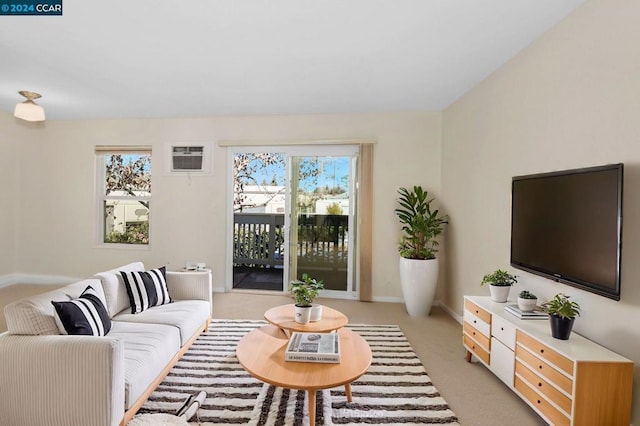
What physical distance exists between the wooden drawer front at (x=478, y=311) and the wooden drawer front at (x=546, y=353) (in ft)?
1.17

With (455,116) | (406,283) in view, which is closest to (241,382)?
(406,283)

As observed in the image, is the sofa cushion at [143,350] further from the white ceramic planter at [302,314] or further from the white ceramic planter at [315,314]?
the white ceramic planter at [315,314]

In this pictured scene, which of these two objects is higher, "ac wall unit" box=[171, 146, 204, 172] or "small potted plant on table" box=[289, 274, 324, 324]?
"ac wall unit" box=[171, 146, 204, 172]

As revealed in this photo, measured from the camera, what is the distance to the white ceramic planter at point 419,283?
Answer: 3.65 meters

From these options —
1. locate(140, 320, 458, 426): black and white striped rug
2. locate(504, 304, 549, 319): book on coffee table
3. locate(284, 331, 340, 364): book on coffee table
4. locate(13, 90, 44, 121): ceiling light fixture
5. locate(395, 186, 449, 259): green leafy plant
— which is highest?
locate(13, 90, 44, 121): ceiling light fixture

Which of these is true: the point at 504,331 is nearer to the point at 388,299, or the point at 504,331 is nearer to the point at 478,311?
A: the point at 478,311

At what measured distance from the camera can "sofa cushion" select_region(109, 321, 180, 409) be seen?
1.77 meters

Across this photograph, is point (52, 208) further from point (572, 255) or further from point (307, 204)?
point (572, 255)

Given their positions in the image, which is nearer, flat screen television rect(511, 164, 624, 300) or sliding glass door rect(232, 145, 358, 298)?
flat screen television rect(511, 164, 624, 300)

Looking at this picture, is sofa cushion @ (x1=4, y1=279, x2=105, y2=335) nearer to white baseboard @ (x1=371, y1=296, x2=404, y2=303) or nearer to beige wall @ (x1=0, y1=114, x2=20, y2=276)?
white baseboard @ (x1=371, y1=296, x2=404, y2=303)

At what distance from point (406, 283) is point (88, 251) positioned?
4.66 meters

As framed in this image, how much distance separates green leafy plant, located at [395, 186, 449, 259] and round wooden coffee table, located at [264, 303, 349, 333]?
151 centimetres

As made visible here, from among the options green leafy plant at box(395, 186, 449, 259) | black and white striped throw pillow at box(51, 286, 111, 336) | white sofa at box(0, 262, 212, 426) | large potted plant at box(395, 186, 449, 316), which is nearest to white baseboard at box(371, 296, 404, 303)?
large potted plant at box(395, 186, 449, 316)

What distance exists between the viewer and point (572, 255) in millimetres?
1925
